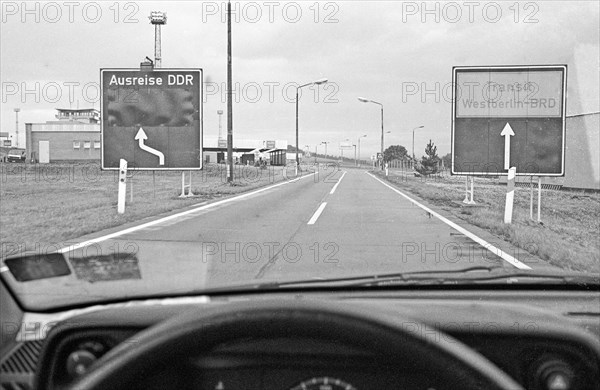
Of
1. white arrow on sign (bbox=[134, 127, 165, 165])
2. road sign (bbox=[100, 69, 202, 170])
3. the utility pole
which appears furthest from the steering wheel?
the utility pole

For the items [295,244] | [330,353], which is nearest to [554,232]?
[295,244]

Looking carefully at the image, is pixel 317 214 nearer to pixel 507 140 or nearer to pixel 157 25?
pixel 507 140

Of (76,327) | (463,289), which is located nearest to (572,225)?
(463,289)

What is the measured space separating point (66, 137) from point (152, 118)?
440cm

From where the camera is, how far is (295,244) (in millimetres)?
10133

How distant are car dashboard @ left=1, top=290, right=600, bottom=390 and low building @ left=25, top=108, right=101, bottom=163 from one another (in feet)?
35.9

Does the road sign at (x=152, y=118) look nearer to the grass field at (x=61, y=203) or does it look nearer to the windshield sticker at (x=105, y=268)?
the grass field at (x=61, y=203)

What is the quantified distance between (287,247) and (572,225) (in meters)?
9.26

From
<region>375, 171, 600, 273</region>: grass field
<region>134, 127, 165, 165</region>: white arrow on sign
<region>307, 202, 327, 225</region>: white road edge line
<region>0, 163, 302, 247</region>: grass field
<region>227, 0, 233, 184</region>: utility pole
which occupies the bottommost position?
<region>375, 171, 600, 273</region>: grass field

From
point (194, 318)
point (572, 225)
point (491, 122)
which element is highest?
point (491, 122)

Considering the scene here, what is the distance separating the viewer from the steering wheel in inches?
63.2

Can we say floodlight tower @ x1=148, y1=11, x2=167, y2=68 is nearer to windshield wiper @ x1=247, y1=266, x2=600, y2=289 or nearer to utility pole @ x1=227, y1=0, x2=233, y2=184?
utility pole @ x1=227, y1=0, x2=233, y2=184

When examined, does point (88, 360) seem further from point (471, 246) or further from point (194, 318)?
point (471, 246)

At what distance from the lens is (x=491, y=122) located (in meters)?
16.8
